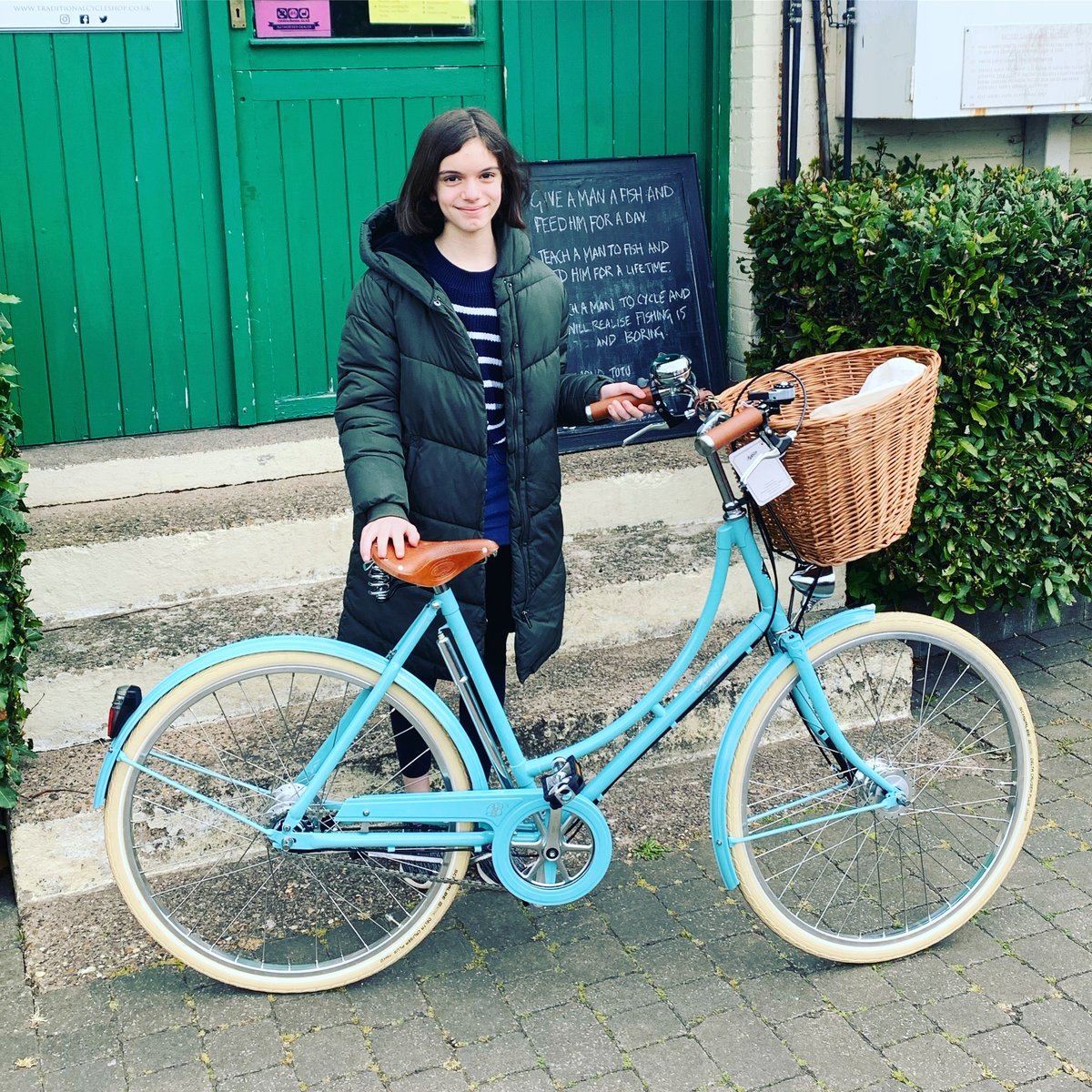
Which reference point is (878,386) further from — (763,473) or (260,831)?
(260,831)

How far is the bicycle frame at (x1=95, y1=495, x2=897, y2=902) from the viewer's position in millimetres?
3020

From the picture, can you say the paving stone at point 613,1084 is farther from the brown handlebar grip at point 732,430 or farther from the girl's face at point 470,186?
the girl's face at point 470,186

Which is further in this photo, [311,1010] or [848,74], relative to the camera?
[848,74]

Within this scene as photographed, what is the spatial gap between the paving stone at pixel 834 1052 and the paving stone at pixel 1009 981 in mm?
384

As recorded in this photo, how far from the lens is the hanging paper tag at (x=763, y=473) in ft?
9.50

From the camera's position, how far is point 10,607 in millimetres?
3479

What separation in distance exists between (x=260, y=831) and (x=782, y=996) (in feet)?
4.15

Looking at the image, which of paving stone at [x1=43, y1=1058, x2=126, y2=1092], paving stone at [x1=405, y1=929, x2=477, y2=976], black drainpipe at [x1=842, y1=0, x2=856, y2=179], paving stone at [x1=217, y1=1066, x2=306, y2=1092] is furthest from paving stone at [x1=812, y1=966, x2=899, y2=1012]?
black drainpipe at [x1=842, y1=0, x2=856, y2=179]

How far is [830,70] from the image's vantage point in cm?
556

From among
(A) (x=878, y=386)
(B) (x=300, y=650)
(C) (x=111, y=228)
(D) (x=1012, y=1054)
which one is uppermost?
(C) (x=111, y=228)

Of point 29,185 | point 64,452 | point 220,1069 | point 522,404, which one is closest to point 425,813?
point 220,1069

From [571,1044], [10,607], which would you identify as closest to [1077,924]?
[571,1044]

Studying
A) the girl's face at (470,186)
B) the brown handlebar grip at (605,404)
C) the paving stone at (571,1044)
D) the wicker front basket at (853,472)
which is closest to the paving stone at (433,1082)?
the paving stone at (571,1044)

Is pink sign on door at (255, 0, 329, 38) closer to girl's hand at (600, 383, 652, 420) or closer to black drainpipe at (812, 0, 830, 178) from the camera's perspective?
black drainpipe at (812, 0, 830, 178)
